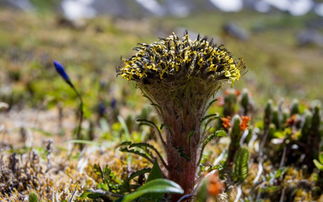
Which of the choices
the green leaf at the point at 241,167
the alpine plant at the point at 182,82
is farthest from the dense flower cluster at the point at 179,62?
the green leaf at the point at 241,167

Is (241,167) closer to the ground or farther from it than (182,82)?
closer to the ground

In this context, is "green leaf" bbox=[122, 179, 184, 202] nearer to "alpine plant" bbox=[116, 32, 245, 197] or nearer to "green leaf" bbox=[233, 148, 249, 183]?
"alpine plant" bbox=[116, 32, 245, 197]

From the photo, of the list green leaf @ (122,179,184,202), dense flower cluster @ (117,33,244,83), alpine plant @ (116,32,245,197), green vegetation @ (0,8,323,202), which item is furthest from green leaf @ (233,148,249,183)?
green leaf @ (122,179,184,202)

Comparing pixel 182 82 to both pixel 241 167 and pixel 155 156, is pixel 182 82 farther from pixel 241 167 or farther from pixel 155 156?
pixel 155 156

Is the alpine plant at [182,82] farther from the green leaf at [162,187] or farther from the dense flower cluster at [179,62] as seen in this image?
the green leaf at [162,187]

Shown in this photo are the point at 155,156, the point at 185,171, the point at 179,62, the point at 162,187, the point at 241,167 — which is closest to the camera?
the point at 162,187

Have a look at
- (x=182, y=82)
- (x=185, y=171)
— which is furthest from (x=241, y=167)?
(x=182, y=82)

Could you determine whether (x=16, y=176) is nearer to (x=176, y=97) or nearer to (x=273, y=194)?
(x=176, y=97)

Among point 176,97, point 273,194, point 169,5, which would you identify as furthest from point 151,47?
point 169,5

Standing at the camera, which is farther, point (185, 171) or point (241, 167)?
point (241, 167)
